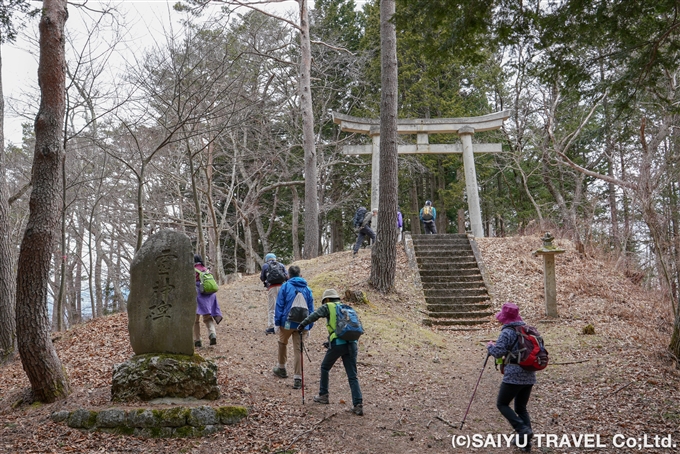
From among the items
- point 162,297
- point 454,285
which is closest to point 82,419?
point 162,297

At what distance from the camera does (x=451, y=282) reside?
13.3 meters

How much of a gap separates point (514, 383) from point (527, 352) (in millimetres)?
325

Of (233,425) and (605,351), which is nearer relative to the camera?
(233,425)

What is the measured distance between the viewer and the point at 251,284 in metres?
14.2

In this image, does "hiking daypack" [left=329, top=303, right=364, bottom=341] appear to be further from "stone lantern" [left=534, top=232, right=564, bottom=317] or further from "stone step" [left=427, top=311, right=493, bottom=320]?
"stone lantern" [left=534, top=232, right=564, bottom=317]

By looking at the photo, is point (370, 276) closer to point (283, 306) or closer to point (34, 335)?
point (283, 306)

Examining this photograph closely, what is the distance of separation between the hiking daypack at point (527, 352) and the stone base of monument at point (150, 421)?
10.0 feet

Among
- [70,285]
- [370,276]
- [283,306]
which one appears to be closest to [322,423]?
[283,306]

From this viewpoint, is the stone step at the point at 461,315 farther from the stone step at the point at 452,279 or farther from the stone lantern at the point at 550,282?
the stone step at the point at 452,279

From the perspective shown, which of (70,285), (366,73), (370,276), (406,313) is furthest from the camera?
(366,73)

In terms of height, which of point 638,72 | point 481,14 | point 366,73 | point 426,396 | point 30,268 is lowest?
point 426,396

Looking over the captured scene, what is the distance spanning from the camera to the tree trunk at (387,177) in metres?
12.0

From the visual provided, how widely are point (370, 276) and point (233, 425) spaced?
7442mm

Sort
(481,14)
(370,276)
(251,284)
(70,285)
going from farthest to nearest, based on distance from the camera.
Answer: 1. (70,285)
2. (251,284)
3. (370,276)
4. (481,14)
